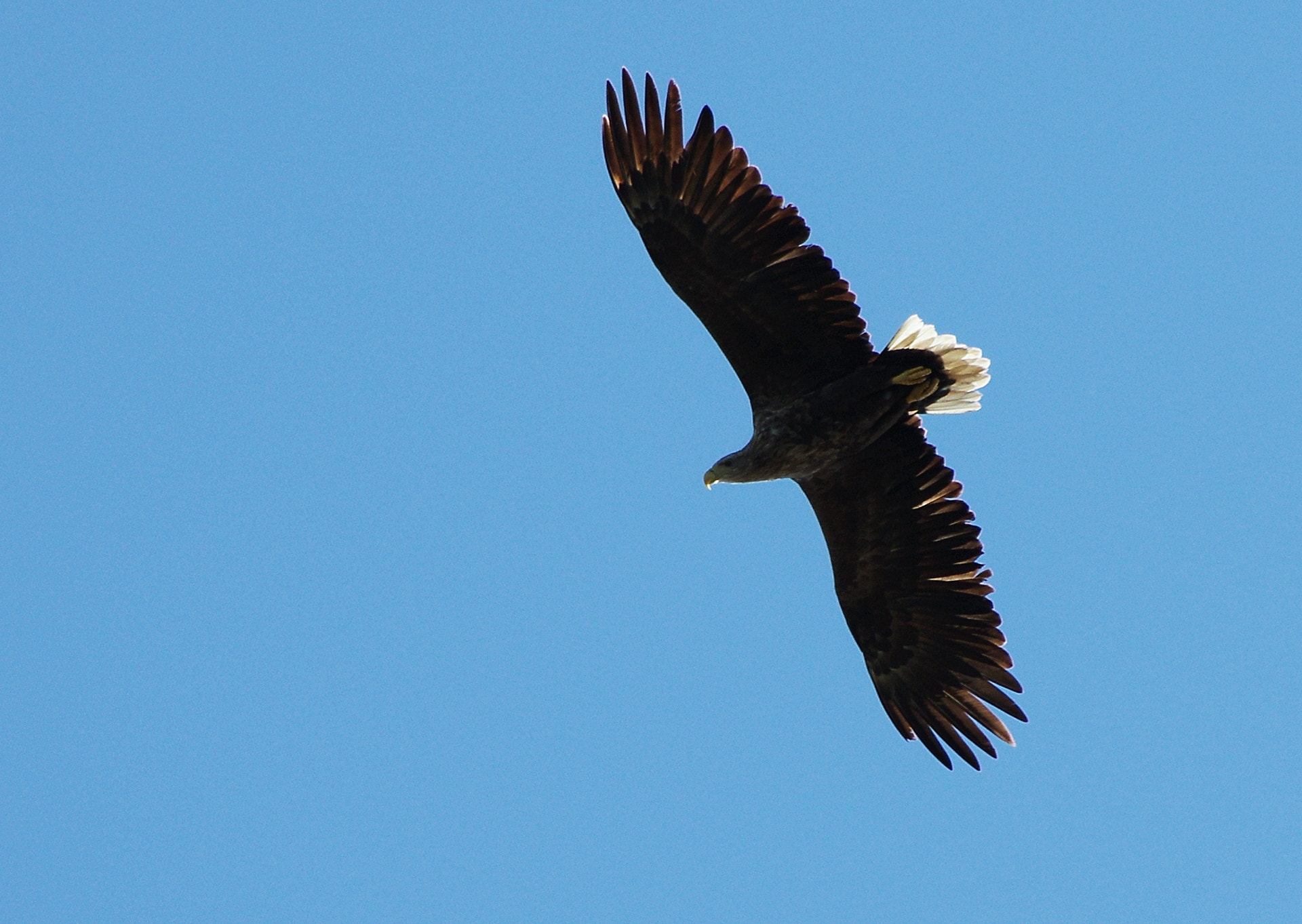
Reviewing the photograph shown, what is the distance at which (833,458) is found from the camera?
910 centimetres

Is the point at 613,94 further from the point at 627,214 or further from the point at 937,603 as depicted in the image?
the point at 937,603

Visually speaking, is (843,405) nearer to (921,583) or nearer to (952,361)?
(952,361)

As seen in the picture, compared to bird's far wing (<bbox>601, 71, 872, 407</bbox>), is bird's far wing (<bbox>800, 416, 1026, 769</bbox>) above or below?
below

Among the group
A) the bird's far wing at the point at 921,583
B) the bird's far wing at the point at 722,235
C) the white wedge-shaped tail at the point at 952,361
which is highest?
the bird's far wing at the point at 722,235

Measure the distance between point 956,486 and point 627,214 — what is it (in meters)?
2.43

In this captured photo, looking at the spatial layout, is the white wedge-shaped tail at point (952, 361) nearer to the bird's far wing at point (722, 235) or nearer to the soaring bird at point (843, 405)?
the soaring bird at point (843, 405)

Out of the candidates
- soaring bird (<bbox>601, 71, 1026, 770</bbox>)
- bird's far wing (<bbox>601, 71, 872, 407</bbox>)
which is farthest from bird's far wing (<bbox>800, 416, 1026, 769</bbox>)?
bird's far wing (<bbox>601, 71, 872, 407</bbox>)

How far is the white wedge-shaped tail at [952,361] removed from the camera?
29.6ft

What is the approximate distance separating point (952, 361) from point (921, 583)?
1309 mm

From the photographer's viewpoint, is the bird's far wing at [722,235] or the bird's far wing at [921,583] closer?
the bird's far wing at [722,235]

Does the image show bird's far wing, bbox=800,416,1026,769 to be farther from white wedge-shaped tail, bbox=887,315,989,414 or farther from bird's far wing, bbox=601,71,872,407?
bird's far wing, bbox=601,71,872,407

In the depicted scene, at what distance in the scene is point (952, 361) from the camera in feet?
29.7

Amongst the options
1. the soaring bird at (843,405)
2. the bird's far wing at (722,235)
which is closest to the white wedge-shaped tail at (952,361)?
the soaring bird at (843,405)

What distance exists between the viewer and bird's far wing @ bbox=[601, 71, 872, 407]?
845 cm
